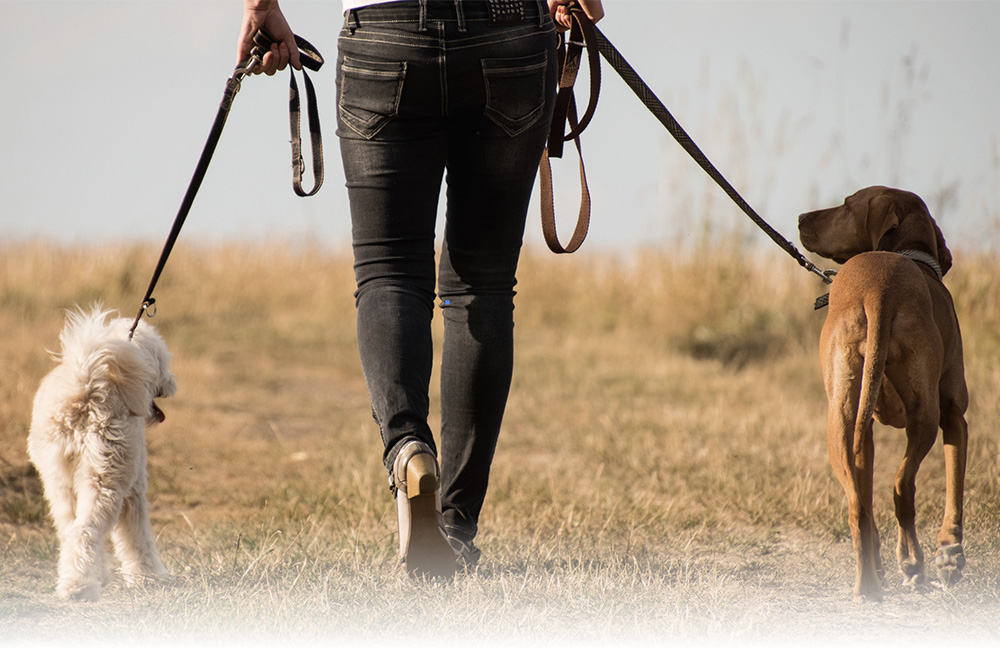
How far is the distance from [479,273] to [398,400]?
45 cm

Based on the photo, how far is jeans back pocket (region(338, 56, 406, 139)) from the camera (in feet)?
7.90

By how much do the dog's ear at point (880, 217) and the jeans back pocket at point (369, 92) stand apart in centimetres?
157

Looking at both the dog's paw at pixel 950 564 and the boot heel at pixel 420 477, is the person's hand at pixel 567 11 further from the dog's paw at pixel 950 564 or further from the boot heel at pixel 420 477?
the dog's paw at pixel 950 564

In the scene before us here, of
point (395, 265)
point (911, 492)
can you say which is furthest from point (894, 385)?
point (395, 265)

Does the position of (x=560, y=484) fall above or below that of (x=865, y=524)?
below

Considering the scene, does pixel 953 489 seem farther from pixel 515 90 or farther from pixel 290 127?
pixel 290 127

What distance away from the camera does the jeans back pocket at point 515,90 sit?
96.7 inches

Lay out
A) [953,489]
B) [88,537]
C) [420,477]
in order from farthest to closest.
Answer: [953,489], [88,537], [420,477]

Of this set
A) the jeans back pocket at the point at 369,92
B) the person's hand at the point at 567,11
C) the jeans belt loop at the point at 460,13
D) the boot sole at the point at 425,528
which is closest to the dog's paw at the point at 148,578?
the boot sole at the point at 425,528

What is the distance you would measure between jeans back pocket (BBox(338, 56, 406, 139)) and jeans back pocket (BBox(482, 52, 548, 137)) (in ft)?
0.80

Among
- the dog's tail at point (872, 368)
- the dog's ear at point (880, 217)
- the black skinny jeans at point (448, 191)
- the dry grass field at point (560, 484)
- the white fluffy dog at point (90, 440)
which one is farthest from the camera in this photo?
the dog's ear at point (880, 217)

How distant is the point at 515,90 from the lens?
2504mm

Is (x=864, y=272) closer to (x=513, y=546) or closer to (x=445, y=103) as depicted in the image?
(x=445, y=103)

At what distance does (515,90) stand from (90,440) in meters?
1.59
